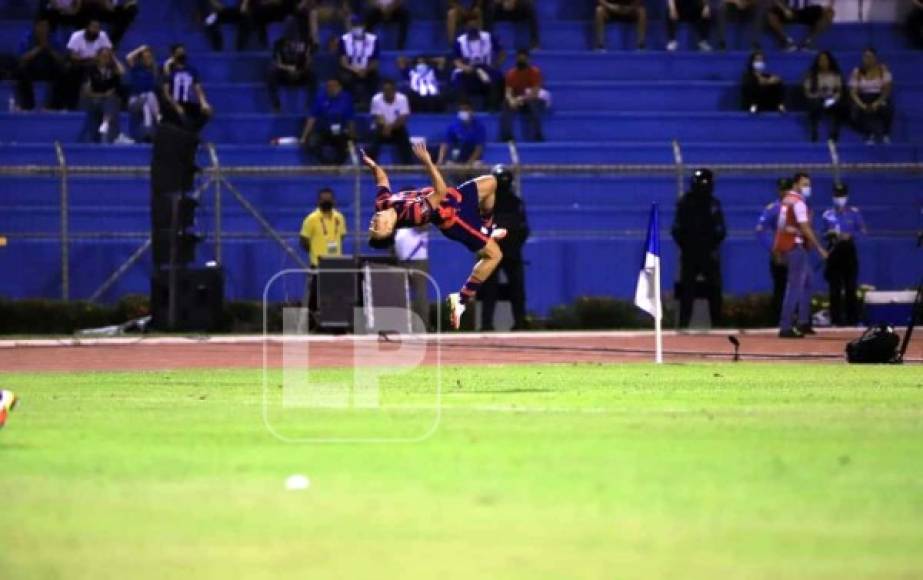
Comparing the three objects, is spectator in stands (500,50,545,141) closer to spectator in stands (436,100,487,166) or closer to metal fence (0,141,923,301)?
spectator in stands (436,100,487,166)

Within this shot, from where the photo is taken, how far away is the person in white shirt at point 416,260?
1227 inches

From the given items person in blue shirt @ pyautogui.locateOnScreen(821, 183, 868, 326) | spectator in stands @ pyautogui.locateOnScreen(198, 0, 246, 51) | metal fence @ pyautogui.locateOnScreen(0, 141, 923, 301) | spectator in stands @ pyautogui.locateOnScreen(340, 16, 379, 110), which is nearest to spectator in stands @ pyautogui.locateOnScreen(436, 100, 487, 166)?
metal fence @ pyautogui.locateOnScreen(0, 141, 923, 301)

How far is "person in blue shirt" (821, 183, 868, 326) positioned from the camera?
32969 mm

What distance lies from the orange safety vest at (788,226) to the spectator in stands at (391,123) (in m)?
8.17

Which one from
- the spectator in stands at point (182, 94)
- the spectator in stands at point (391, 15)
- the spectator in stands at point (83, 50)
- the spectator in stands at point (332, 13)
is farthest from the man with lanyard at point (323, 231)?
the spectator in stands at point (391, 15)

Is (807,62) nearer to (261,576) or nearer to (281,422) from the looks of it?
(281,422)

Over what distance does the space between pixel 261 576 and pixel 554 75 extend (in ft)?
99.2

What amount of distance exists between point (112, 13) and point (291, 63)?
378cm

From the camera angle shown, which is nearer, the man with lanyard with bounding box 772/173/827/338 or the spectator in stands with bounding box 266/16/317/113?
the man with lanyard with bounding box 772/173/827/338

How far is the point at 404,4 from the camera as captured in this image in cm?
3862

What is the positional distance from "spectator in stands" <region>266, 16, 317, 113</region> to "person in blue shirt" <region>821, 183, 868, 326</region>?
1049 centimetres

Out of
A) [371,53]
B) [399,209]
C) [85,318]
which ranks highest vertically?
[371,53]

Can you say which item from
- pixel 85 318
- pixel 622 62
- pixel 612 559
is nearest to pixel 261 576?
pixel 612 559

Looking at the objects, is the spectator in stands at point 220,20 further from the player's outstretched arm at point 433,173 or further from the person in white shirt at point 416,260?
the player's outstretched arm at point 433,173
